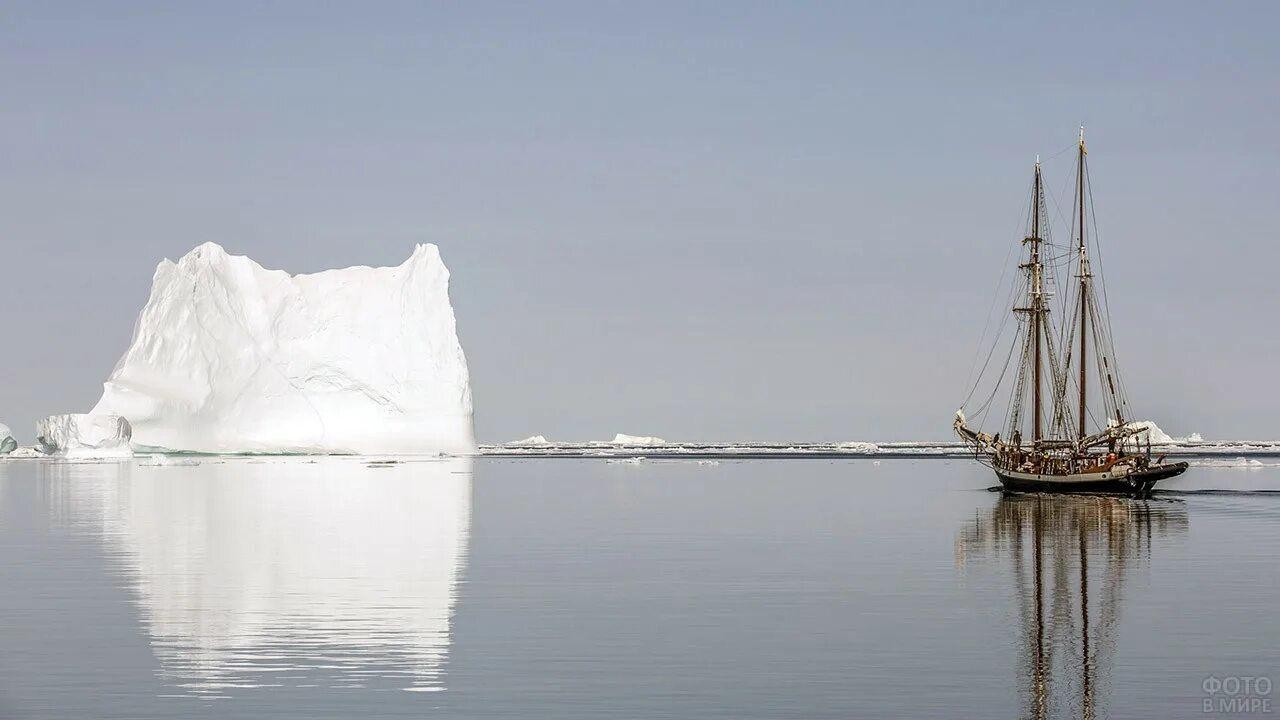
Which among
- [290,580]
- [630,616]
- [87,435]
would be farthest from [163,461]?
[630,616]

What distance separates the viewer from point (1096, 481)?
56344 millimetres

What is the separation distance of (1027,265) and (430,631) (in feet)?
177

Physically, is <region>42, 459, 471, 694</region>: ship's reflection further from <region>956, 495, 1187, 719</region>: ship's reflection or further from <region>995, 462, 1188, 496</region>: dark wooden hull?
<region>995, 462, 1188, 496</region>: dark wooden hull

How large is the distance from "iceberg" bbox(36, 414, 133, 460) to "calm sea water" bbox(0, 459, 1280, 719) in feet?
189

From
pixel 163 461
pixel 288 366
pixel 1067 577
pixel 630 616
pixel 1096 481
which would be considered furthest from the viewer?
pixel 288 366

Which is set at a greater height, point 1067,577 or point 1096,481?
point 1096,481

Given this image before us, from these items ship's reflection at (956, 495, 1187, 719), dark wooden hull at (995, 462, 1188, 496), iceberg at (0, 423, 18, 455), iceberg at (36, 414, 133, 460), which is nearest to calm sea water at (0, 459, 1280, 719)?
ship's reflection at (956, 495, 1187, 719)

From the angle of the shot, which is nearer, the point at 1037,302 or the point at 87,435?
the point at 1037,302

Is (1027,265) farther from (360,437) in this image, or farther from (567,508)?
(360,437)

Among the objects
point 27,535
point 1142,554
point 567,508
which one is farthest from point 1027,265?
point 27,535

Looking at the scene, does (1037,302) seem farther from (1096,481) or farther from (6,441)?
(6,441)

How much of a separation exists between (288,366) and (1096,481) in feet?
193

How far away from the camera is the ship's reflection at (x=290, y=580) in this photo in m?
14.4

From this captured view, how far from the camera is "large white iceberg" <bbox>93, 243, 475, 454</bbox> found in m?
98.4
